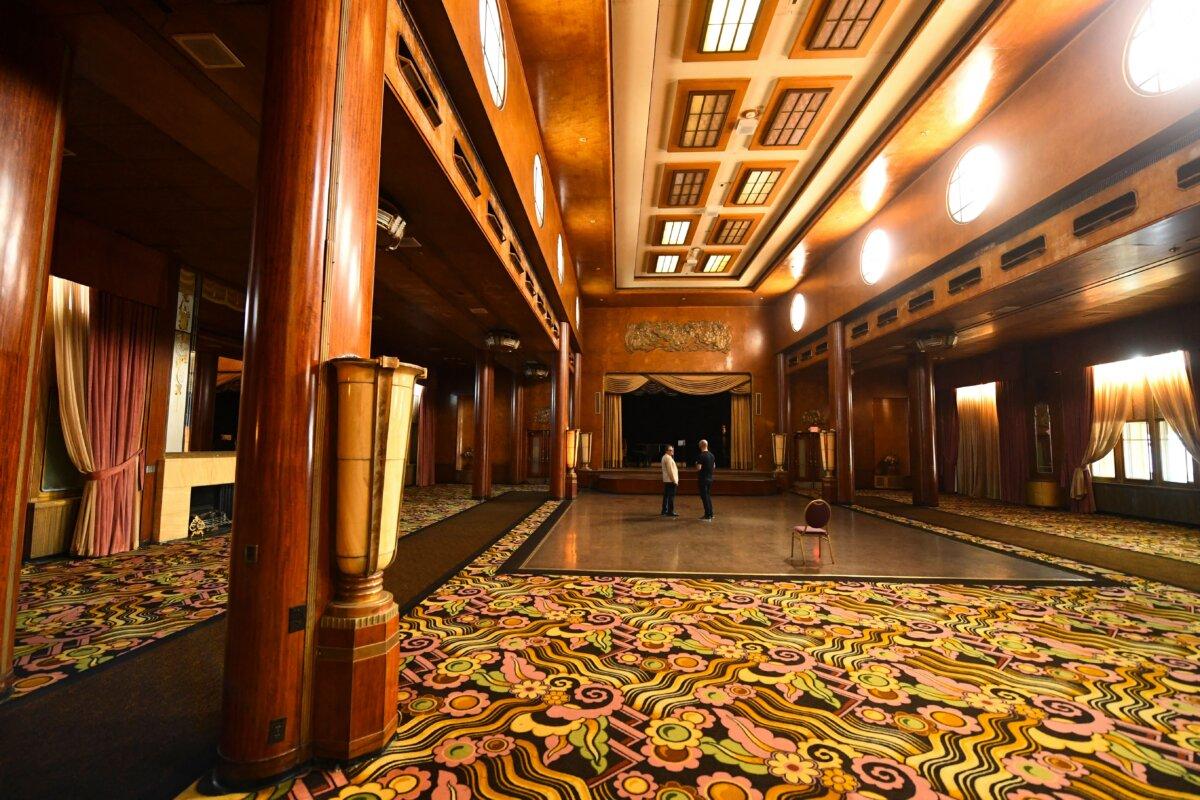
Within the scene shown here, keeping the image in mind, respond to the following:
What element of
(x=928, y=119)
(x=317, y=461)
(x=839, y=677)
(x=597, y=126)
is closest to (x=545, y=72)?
(x=597, y=126)

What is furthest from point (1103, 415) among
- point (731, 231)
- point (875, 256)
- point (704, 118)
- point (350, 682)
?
point (350, 682)

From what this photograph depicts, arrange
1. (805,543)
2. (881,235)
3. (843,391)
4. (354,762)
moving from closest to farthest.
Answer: (354,762) < (805,543) < (881,235) < (843,391)

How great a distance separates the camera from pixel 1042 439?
9.99 metres

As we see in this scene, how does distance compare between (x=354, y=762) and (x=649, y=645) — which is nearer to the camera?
(x=354, y=762)

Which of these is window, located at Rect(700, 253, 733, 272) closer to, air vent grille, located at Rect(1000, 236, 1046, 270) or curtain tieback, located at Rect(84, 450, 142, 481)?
air vent grille, located at Rect(1000, 236, 1046, 270)

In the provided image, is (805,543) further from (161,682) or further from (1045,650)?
(161,682)

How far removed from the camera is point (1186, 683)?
2486mm

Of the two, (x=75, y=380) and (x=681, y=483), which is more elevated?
(x=75, y=380)

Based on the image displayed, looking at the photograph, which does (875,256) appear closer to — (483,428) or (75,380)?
(483,428)

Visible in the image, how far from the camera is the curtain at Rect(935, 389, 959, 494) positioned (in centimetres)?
1262

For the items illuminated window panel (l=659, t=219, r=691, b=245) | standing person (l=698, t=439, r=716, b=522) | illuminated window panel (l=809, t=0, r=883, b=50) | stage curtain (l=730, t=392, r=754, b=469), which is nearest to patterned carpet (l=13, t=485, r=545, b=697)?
standing person (l=698, t=439, r=716, b=522)

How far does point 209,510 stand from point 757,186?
975 centimetres

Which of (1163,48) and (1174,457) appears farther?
(1174,457)

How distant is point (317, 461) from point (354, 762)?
3.54 feet
